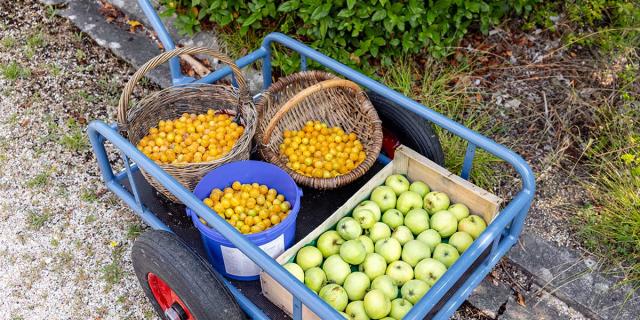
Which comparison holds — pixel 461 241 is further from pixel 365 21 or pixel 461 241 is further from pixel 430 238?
pixel 365 21

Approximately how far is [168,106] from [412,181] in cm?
118

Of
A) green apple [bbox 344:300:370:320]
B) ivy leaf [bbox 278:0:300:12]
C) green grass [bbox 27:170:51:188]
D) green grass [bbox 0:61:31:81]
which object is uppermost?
ivy leaf [bbox 278:0:300:12]

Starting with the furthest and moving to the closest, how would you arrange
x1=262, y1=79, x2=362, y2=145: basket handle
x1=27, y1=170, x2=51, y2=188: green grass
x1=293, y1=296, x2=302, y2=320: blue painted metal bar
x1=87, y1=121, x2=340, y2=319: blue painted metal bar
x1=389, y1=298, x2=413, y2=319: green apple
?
x1=27, y1=170, x2=51, y2=188: green grass < x1=262, y1=79, x2=362, y2=145: basket handle < x1=389, y1=298, x2=413, y2=319: green apple < x1=293, y1=296, x2=302, y2=320: blue painted metal bar < x1=87, y1=121, x2=340, y2=319: blue painted metal bar

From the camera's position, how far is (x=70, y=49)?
4066mm

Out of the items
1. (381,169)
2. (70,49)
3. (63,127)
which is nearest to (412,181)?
(381,169)

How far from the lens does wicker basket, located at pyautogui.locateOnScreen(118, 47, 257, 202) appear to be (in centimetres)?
238

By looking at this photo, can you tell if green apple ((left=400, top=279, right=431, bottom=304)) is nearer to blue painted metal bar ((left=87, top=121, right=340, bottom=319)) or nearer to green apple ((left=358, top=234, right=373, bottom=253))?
green apple ((left=358, top=234, right=373, bottom=253))

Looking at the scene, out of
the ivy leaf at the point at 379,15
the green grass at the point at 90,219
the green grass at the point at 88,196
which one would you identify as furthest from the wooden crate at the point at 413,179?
the green grass at the point at 88,196

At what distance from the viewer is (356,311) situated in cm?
213

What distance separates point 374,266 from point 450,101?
4.69ft

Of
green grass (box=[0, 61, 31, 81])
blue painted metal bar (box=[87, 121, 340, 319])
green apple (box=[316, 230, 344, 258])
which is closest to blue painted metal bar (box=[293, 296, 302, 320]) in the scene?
blue painted metal bar (box=[87, 121, 340, 319])

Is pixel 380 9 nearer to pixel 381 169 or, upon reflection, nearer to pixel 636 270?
pixel 381 169

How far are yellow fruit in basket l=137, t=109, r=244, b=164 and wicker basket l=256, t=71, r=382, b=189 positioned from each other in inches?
6.0

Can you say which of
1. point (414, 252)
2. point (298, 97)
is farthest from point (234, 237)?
point (298, 97)
